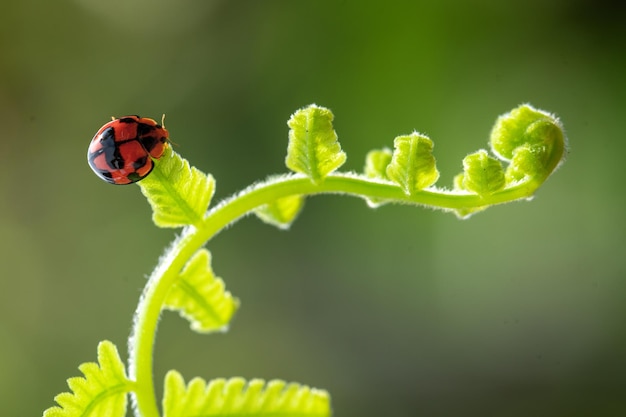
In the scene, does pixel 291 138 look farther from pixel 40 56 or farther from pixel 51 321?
pixel 40 56

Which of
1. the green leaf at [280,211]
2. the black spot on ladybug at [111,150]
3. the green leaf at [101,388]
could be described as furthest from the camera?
the black spot on ladybug at [111,150]

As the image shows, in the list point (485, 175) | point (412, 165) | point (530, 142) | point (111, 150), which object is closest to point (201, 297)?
point (111, 150)

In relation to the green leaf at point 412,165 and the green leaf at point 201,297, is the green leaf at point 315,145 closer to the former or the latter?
the green leaf at point 412,165

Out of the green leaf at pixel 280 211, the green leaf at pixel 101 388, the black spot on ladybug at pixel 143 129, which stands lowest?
the green leaf at pixel 101 388

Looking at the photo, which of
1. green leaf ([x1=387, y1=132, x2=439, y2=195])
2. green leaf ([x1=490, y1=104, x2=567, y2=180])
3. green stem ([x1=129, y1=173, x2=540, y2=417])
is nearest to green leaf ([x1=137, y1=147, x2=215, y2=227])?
green stem ([x1=129, y1=173, x2=540, y2=417])

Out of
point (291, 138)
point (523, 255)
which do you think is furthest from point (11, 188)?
point (291, 138)

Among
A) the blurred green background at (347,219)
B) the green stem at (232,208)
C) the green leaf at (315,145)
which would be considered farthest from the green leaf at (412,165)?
the blurred green background at (347,219)
